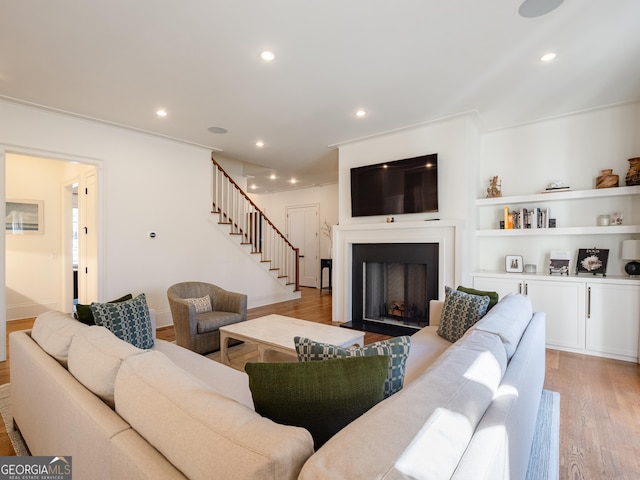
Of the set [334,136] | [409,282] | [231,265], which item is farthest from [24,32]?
[409,282]

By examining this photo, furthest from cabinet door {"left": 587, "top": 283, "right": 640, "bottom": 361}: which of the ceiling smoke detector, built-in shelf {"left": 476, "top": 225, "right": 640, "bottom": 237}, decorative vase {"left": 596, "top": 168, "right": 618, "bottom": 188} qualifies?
the ceiling smoke detector

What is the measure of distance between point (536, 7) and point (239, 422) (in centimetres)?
281

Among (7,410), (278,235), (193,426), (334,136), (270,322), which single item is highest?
(334,136)

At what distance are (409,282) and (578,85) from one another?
2.83 m

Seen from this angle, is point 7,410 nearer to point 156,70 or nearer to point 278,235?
point 156,70

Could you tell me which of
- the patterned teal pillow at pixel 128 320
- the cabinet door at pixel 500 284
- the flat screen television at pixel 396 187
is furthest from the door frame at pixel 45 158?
the cabinet door at pixel 500 284

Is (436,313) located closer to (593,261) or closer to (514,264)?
(514,264)

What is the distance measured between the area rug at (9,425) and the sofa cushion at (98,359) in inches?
41.5

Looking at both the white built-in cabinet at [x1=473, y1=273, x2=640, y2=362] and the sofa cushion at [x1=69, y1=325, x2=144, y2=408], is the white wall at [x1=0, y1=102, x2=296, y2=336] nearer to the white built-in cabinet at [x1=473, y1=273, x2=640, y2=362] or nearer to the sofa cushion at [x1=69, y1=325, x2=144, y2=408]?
the sofa cushion at [x1=69, y1=325, x2=144, y2=408]

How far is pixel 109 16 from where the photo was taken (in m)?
2.15

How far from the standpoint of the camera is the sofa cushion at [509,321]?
1.68m

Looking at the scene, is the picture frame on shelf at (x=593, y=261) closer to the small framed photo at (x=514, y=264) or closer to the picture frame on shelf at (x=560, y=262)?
the picture frame on shelf at (x=560, y=262)

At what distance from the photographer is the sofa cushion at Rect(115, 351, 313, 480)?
684 mm

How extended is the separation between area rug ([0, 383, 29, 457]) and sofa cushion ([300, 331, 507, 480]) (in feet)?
7.16
